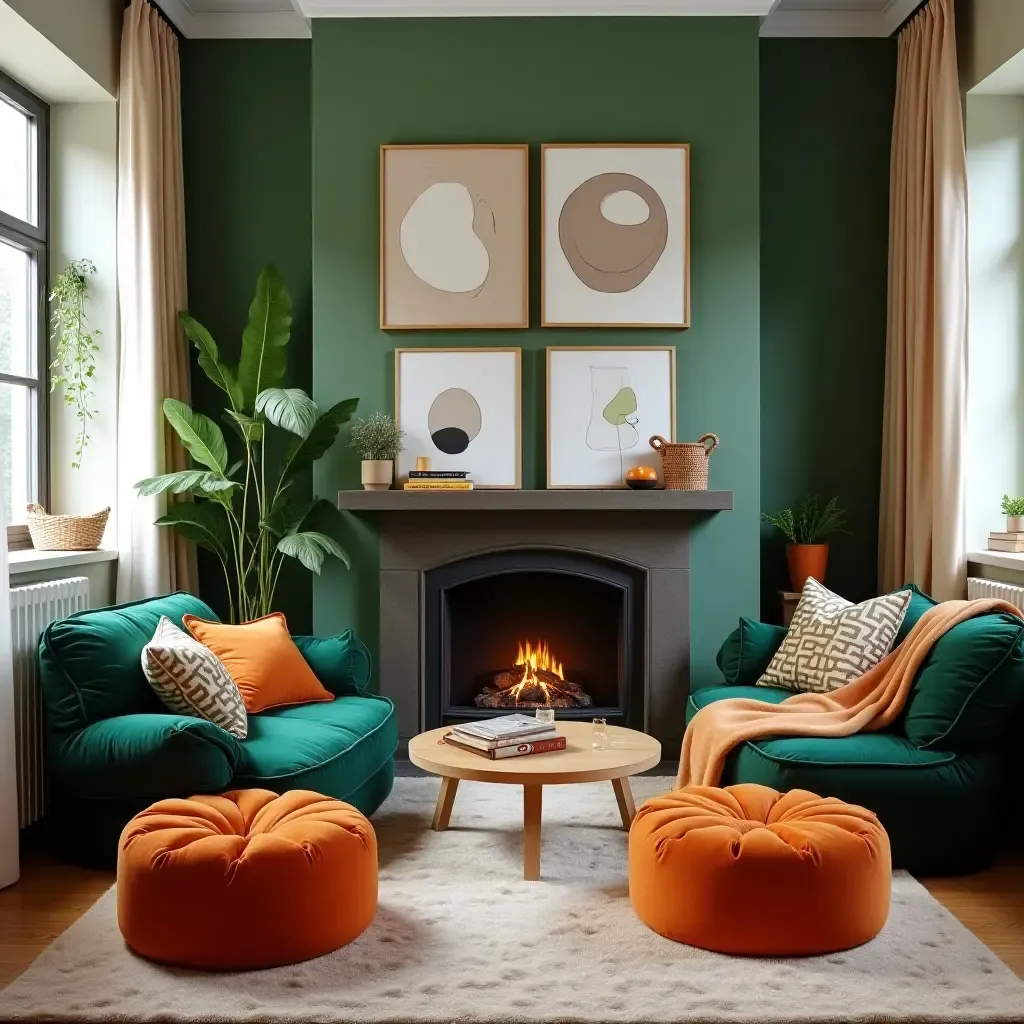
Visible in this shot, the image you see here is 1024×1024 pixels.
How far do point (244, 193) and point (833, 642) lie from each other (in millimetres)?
3317

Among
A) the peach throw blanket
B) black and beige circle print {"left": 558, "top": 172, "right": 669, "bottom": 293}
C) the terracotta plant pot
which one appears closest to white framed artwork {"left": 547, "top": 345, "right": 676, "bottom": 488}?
→ black and beige circle print {"left": 558, "top": 172, "right": 669, "bottom": 293}

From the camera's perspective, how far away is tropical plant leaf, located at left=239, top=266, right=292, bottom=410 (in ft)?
14.7

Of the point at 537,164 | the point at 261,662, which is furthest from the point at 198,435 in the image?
the point at 537,164

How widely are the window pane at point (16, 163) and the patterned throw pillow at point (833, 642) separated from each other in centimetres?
346

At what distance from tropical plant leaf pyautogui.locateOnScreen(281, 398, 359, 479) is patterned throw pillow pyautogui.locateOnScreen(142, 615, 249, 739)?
1323 millimetres

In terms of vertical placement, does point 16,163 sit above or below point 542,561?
above

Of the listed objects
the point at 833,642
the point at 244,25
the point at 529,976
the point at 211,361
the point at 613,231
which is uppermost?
the point at 244,25

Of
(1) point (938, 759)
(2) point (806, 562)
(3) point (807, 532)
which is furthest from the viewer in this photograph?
(3) point (807, 532)

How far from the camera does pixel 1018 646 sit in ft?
10.4

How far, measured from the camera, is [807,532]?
470cm

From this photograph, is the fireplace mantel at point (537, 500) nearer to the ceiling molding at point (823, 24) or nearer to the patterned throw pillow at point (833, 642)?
the patterned throw pillow at point (833, 642)

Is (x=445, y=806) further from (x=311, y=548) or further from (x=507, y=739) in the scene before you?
(x=311, y=548)

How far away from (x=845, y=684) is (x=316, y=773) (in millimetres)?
1813

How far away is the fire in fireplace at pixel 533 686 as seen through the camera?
4625 millimetres
